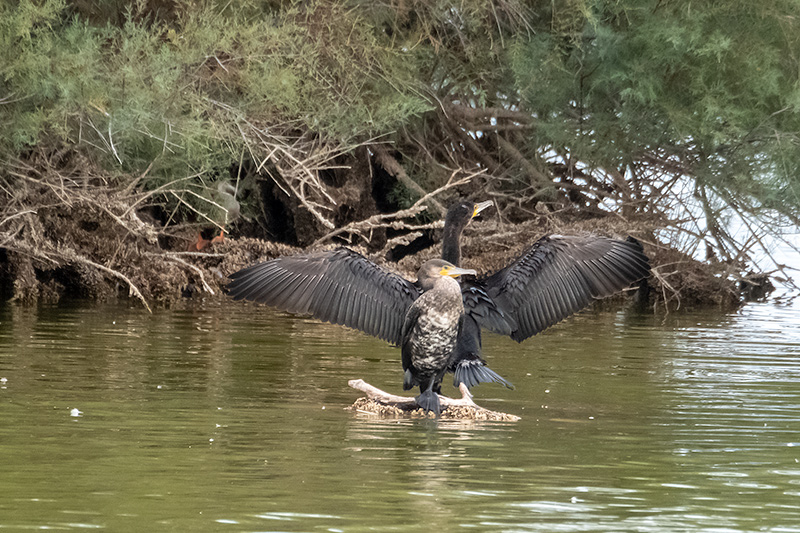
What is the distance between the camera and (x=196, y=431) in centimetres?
691

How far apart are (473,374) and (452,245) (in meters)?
1.08

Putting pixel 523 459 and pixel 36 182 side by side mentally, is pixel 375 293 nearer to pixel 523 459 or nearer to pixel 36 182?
pixel 523 459

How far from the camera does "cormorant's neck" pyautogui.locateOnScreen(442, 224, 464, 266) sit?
28.7ft

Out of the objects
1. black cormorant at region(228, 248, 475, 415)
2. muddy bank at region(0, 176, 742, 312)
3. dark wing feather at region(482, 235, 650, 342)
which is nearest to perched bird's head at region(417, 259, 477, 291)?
black cormorant at region(228, 248, 475, 415)

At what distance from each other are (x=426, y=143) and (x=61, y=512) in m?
14.1

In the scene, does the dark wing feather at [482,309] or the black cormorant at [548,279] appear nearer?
the dark wing feather at [482,309]

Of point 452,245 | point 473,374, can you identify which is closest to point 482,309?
point 452,245

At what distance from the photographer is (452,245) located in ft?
28.8

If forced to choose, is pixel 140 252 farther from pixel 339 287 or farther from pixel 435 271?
pixel 435 271

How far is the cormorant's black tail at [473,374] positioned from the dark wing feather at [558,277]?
678 millimetres

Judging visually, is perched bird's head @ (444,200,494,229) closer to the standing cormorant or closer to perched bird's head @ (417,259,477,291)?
the standing cormorant

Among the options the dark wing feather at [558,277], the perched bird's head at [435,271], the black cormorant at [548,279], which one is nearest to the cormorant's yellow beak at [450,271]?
the perched bird's head at [435,271]

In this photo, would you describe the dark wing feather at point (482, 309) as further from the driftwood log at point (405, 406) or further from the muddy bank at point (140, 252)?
the muddy bank at point (140, 252)

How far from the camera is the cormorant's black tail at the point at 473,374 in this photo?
799 cm
